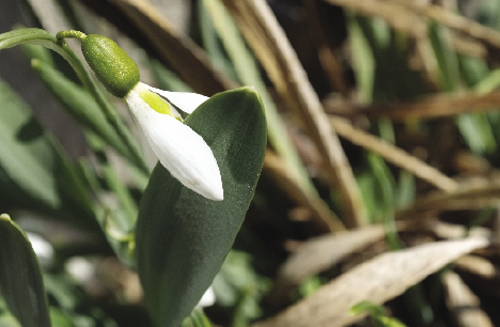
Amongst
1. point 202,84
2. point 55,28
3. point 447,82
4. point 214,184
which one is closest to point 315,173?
point 447,82

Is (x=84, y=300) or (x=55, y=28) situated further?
(x=55, y=28)

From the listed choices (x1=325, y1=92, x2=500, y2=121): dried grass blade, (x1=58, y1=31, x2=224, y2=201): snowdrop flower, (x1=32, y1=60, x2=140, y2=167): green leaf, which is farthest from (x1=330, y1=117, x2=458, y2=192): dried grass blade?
(x1=58, y1=31, x2=224, y2=201): snowdrop flower

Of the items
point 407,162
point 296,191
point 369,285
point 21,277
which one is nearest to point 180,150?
point 21,277

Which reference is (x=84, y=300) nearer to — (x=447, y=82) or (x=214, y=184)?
(x=214, y=184)

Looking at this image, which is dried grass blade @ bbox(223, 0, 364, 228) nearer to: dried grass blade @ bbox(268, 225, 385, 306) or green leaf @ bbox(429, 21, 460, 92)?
dried grass blade @ bbox(268, 225, 385, 306)

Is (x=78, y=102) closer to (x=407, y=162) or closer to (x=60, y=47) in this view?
(x=60, y=47)

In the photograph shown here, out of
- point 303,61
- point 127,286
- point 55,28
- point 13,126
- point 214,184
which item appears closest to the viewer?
point 214,184
